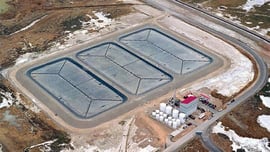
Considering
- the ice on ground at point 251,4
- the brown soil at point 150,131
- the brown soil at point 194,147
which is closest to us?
the brown soil at point 194,147

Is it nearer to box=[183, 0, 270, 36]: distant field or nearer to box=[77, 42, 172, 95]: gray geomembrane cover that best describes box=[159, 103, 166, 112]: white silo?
box=[77, 42, 172, 95]: gray geomembrane cover

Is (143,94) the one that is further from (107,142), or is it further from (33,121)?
(33,121)

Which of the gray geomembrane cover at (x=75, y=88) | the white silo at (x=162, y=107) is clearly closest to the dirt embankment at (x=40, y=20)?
the gray geomembrane cover at (x=75, y=88)

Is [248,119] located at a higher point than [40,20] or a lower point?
lower

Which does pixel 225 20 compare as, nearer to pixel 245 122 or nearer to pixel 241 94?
pixel 241 94

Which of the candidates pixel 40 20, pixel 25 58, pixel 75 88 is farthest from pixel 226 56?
pixel 40 20

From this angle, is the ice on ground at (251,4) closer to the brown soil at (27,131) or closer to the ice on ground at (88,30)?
the ice on ground at (88,30)
